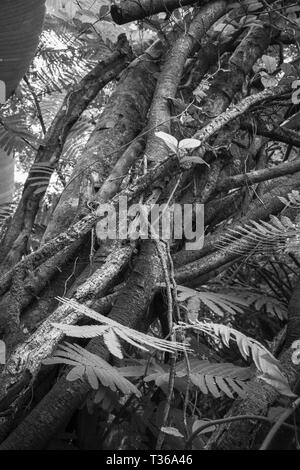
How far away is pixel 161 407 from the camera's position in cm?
130

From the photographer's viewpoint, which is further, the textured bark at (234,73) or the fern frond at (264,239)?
the textured bark at (234,73)

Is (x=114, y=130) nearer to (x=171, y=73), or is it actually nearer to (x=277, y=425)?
(x=171, y=73)

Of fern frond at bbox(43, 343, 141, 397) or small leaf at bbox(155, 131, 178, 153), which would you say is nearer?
fern frond at bbox(43, 343, 141, 397)

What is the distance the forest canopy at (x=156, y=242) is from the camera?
1107 millimetres

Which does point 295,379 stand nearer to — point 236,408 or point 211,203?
point 236,408

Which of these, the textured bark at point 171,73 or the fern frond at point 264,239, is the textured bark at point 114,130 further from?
the fern frond at point 264,239

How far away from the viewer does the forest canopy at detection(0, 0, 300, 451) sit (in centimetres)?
111

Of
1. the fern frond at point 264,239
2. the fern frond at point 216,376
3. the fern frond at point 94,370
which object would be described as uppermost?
the fern frond at point 264,239

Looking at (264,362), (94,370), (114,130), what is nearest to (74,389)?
(94,370)

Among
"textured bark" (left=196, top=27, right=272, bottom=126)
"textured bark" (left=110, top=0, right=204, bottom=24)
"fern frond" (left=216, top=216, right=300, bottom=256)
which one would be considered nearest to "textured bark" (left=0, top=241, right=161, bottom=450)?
"fern frond" (left=216, top=216, right=300, bottom=256)

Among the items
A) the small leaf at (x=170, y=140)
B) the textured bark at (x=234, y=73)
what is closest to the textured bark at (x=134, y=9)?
the textured bark at (x=234, y=73)

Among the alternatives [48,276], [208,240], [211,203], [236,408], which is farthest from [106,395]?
[211,203]

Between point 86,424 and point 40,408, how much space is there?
0.19m

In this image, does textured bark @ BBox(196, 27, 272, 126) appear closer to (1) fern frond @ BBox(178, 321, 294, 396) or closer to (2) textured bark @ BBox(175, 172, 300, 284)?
(2) textured bark @ BBox(175, 172, 300, 284)
